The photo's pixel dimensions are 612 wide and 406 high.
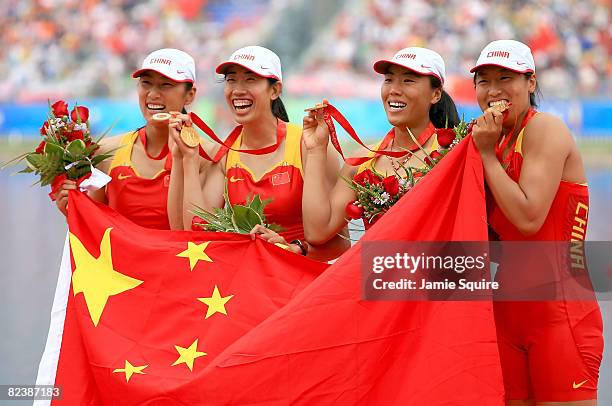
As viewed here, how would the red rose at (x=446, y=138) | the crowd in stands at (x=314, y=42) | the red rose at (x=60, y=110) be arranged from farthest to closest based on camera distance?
the crowd in stands at (x=314, y=42) → the red rose at (x=60, y=110) → the red rose at (x=446, y=138)

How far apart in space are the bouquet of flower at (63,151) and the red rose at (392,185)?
134 centimetres

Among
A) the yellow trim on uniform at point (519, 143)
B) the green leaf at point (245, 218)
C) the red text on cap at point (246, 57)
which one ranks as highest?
the red text on cap at point (246, 57)

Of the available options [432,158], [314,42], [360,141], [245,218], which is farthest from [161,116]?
[314,42]

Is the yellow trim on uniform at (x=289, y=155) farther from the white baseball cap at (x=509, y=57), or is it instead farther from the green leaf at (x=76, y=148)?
the white baseball cap at (x=509, y=57)

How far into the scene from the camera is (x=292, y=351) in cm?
308

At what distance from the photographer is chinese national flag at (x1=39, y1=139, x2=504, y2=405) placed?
3.02m

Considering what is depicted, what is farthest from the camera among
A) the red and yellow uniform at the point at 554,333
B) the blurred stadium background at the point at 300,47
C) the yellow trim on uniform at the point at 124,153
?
the blurred stadium background at the point at 300,47

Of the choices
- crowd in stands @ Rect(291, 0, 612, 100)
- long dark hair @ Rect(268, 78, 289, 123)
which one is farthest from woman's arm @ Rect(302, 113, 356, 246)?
crowd in stands @ Rect(291, 0, 612, 100)

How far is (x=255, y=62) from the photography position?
12.8 ft

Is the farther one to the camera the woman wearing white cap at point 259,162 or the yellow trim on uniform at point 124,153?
the yellow trim on uniform at point 124,153

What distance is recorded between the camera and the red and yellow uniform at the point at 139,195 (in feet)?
13.5

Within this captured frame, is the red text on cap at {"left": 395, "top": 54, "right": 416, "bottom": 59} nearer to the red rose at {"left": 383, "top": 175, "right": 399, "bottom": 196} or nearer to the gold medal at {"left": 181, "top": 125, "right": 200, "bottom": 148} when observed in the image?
the red rose at {"left": 383, "top": 175, "right": 399, "bottom": 196}

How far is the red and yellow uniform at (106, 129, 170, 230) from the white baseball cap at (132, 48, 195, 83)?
14.9 inches

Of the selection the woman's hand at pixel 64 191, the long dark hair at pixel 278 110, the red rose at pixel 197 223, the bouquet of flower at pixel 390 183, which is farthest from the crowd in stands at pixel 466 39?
the bouquet of flower at pixel 390 183
